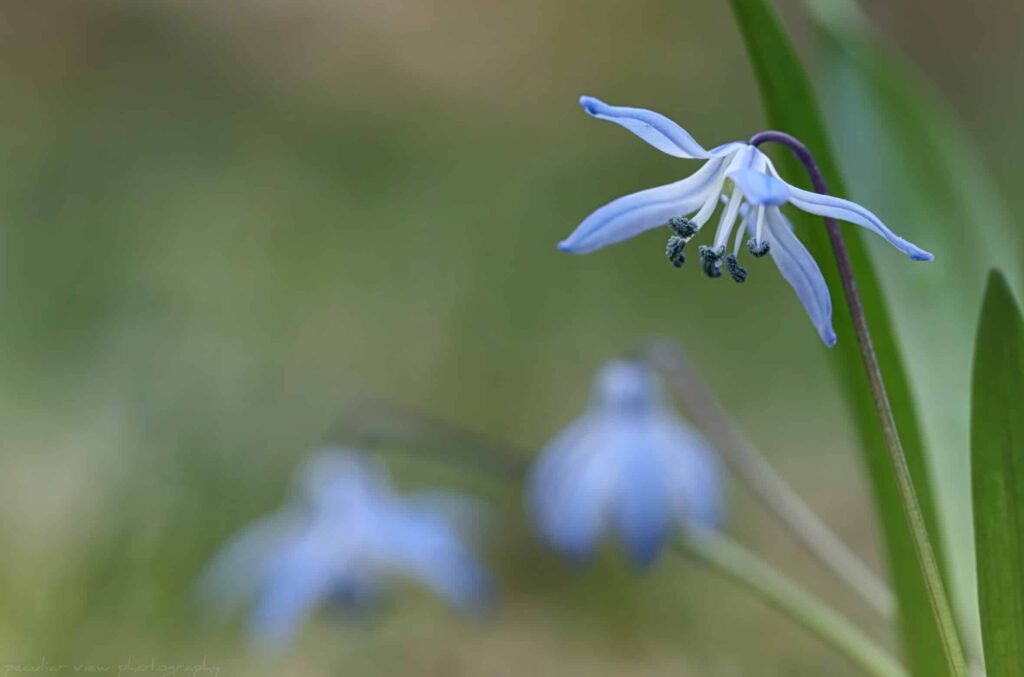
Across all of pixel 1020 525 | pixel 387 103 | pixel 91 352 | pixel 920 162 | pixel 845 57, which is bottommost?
A: pixel 1020 525

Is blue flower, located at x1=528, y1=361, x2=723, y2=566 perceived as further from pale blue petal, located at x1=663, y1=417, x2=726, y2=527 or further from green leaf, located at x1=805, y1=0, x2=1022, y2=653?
green leaf, located at x1=805, y1=0, x2=1022, y2=653

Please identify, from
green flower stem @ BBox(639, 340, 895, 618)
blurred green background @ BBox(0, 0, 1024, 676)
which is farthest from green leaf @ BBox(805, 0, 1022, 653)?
green flower stem @ BBox(639, 340, 895, 618)

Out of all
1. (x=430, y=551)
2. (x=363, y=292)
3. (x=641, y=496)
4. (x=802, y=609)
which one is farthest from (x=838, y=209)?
(x=363, y=292)

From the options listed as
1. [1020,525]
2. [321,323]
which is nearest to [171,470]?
[321,323]

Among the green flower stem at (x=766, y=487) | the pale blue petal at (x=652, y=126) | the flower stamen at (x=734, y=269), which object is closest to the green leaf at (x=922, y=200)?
the green flower stem at (x=766, y=487)

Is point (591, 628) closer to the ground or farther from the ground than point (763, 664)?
farther from the ground

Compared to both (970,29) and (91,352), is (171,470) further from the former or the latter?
(970,29)
